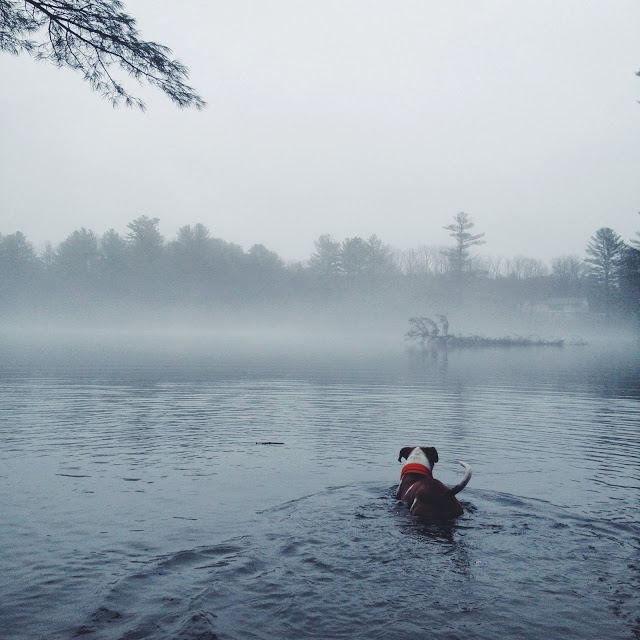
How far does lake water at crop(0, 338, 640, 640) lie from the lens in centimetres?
481

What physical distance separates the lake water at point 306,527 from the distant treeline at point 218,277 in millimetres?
86320

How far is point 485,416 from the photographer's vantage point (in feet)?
54.0

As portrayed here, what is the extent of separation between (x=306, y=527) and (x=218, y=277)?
334 ft

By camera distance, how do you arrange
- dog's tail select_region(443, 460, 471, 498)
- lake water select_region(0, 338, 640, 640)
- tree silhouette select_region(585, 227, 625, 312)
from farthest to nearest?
tree silhouette select_region(585, 227, 625, 312) < dog's tail select_region(443, 460, 471, 498) < lake water select_region(0, 338, 640, 640)

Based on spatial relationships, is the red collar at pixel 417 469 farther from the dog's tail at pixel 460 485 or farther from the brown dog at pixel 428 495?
the dog's tail at pixel 460 485

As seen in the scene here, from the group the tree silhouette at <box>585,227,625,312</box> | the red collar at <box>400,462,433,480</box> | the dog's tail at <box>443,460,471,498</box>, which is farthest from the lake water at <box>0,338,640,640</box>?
the tree silhouette at <box>585,227,625,312</box>

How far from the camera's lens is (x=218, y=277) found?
10662 cm

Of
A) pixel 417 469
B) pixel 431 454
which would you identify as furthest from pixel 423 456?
pixel 417 469

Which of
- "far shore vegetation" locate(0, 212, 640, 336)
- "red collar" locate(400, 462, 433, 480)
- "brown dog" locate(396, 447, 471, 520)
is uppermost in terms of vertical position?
"far shore vegetation" locate(0, 212, 640, 336)

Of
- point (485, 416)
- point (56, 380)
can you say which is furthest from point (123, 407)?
point (485, 416)

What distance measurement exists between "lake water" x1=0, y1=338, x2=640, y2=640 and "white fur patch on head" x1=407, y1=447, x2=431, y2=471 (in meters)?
0.63

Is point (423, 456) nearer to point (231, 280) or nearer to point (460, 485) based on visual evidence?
point (460, 485)

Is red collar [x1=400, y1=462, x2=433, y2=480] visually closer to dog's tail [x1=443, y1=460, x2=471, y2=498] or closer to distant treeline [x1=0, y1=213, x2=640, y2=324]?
dog's tail [x1=443, y1=460, x2=471, y2=498]

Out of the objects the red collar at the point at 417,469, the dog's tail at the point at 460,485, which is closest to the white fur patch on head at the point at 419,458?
the red collar at the point at 417,469
